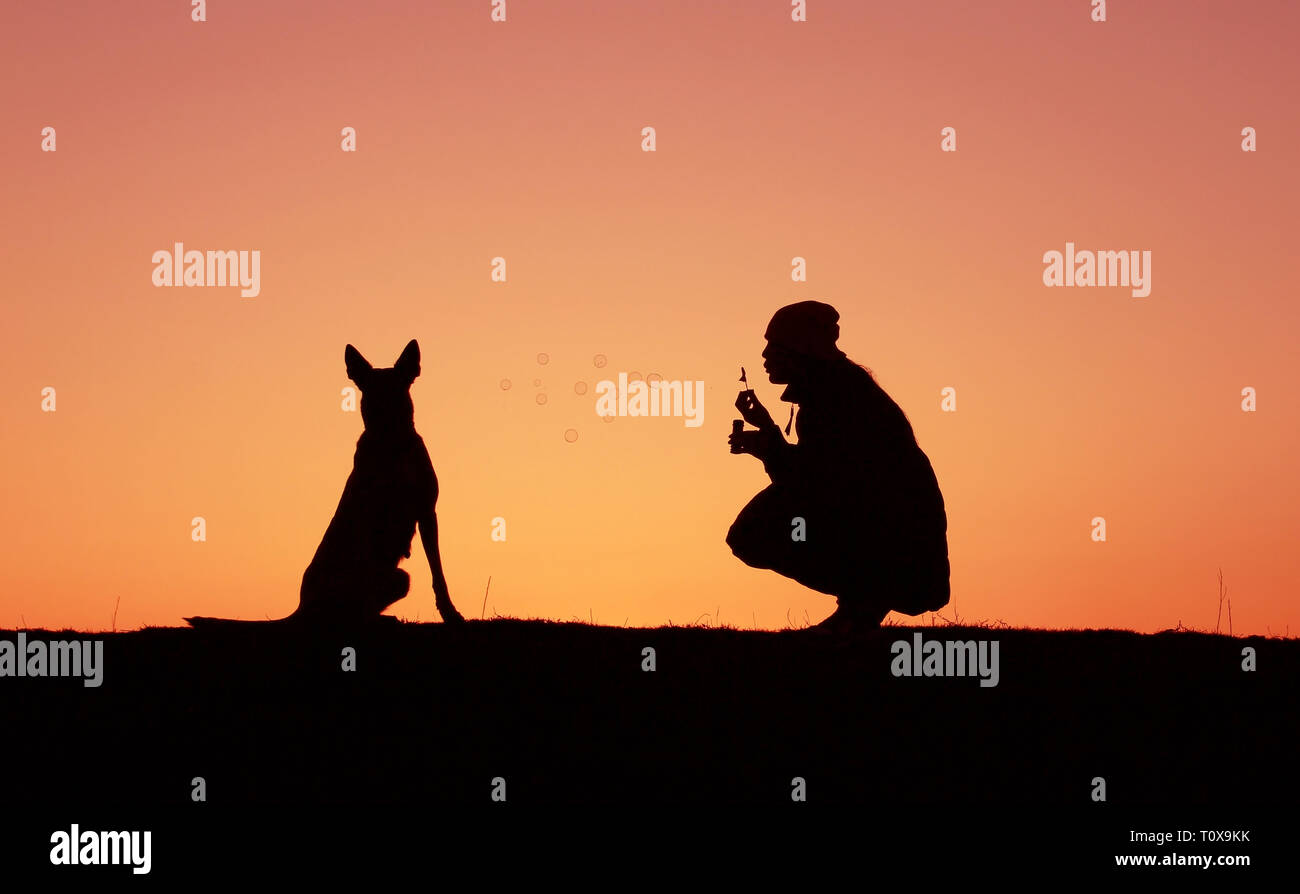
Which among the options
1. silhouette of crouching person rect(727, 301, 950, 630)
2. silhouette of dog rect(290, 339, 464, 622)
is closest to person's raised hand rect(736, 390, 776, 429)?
silhouette of crouching person rect(727, 301, 950, 630)

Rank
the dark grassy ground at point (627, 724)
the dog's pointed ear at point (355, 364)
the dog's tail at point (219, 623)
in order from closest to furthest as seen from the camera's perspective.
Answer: the dark grassy ground at point (627, 724), the dog's tail at point (219, 623), the dog's pointed ear at point (355, 364)

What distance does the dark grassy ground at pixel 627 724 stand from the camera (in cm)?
631

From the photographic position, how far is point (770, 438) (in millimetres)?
9664

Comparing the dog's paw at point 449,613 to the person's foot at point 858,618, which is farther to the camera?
the dog's paw at point 449,613

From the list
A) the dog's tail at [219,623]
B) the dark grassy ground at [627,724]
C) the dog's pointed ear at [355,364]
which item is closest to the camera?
the dark grassy ground at [627,724]

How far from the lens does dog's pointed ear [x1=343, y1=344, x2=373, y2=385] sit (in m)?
10.6

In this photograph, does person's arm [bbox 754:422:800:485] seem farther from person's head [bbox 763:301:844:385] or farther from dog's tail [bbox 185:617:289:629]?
dog's tail [bbox 185:617:289:629]

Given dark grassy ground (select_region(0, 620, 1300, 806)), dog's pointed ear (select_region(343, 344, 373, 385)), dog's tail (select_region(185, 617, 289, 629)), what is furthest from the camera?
dog's pointed ear (select_region(343, 344, 373, 385))

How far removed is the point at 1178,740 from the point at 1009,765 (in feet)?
3.69

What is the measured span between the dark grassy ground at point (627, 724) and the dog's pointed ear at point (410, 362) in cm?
250

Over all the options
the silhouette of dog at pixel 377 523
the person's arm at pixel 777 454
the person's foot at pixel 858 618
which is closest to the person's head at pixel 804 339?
the person's arm at pixel 777 454

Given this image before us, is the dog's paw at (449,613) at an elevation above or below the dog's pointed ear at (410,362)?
below

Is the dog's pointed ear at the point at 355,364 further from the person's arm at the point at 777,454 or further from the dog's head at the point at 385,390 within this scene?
the person's arm at the point at 777,454
